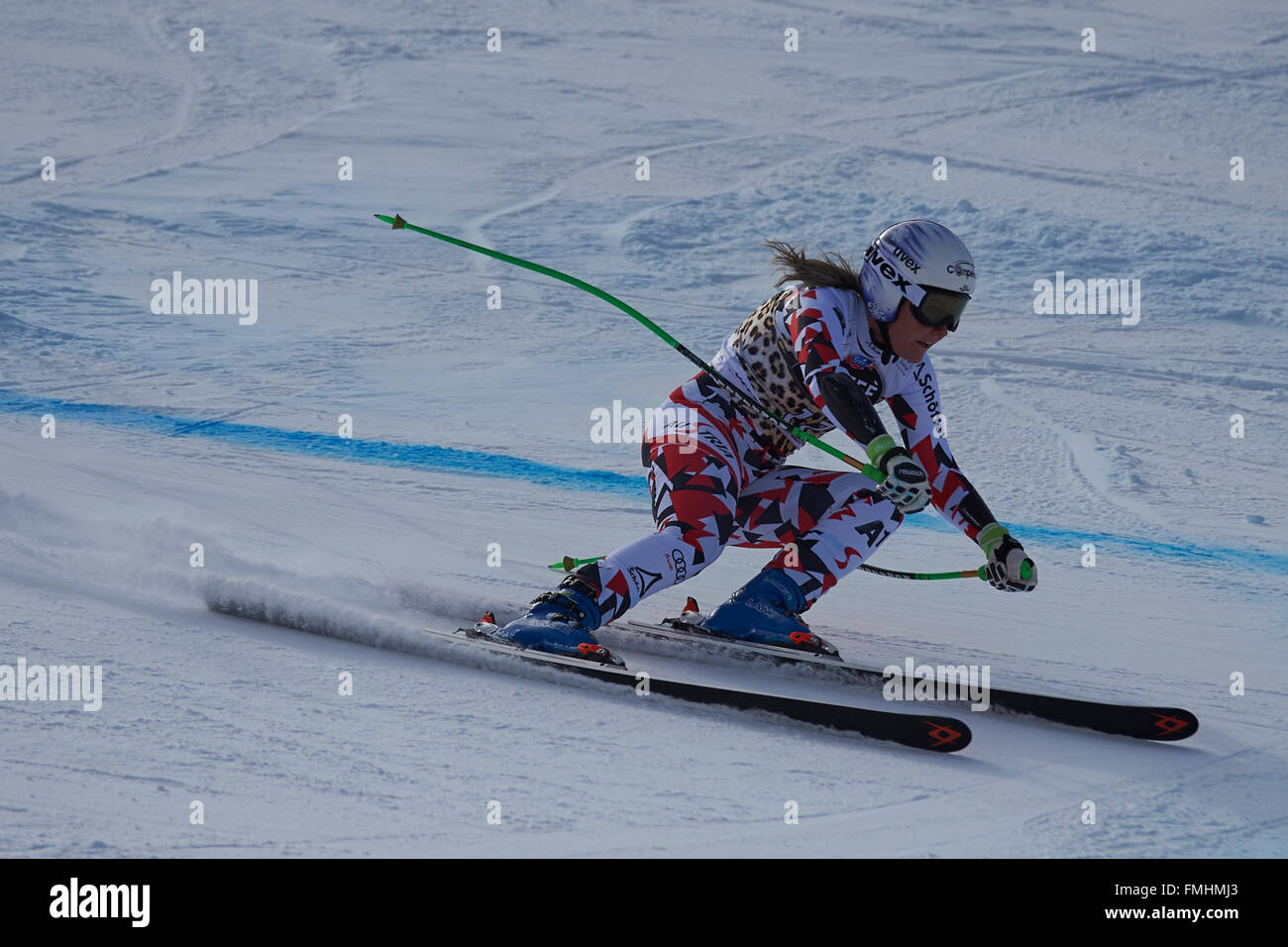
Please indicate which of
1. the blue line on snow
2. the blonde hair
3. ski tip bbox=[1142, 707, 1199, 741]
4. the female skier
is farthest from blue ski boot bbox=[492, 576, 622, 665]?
the blue line on snow

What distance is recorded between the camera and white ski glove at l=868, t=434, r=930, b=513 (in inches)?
143

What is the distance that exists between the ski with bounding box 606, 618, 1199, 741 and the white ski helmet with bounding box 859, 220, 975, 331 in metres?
0.92

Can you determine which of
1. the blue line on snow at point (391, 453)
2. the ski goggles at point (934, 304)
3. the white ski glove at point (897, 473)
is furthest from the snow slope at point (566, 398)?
the ski goggles at point (934, 304)

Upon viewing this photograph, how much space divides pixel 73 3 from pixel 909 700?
13891 millimetres

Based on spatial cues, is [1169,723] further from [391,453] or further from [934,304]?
[391,453]

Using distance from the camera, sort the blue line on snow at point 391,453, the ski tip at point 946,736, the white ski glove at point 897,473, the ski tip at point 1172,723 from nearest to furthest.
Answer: the ski tip at point 946,736 → the ski tip at point 1172,723 → the white ski glove at point 897,473 → the blue line on snow at point 391,453

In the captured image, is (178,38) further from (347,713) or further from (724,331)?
(347,713)

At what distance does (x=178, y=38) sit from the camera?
46.9 ft

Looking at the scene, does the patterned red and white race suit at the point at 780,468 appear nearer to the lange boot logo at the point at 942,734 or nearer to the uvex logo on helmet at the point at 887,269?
the uvex logo on helmet at the point at 887,269

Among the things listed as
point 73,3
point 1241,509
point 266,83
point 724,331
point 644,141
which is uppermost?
point 73,3

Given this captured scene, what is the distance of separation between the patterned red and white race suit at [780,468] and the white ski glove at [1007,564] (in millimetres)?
92

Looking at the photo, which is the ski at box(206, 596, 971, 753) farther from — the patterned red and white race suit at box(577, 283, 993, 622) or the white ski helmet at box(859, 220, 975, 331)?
the white ski helmet at box(859, 220, 975, 331)

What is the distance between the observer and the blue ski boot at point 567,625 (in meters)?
3.73

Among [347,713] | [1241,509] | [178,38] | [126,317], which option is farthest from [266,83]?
[347,713]
